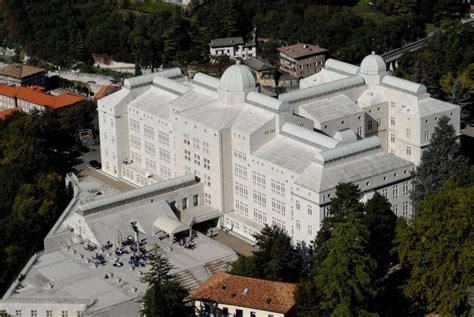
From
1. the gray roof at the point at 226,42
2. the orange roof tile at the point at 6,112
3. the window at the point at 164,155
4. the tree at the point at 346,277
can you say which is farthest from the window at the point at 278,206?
the gray roof at the point at 226,42

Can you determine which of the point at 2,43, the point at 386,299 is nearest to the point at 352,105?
the point at 386,299

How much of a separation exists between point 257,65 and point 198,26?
18.1 meters

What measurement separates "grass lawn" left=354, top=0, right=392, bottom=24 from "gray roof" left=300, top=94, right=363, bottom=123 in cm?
6085

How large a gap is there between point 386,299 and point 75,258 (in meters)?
23.6

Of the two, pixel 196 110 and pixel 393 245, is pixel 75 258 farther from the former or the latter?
pixel 393 245

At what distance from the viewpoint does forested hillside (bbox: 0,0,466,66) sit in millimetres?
146125

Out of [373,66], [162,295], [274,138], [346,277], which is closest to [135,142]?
[274,138]

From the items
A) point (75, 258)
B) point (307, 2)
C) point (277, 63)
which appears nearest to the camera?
point (75, 258)

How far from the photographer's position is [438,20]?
156250 millimetres

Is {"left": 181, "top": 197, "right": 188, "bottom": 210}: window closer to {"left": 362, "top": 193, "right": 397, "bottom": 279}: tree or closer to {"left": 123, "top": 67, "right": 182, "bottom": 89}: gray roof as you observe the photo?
{"left": 123, "top": 67, "right": 182, "bottom": 89}: gray roof

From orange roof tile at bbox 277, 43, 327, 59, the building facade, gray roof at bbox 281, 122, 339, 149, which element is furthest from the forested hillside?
gray roof at bbox 281, 122, 339, 149

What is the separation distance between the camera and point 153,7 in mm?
166125

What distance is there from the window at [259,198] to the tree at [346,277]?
54.6 feet

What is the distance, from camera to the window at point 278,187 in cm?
8724
